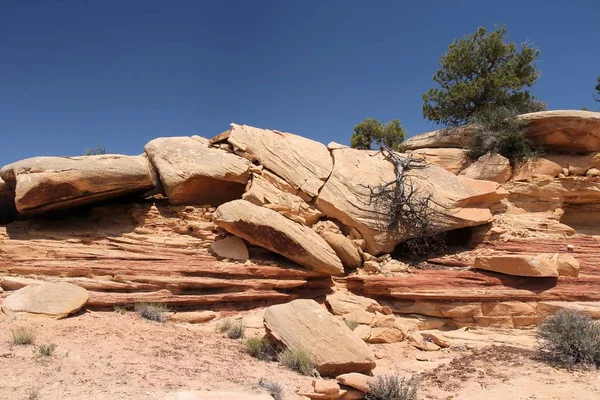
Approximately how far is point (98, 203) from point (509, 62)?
60.3 ft

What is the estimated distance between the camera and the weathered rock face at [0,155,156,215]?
1081 cm

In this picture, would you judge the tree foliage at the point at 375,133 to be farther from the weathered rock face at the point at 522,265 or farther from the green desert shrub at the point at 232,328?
the green desert shrub at the point at 232,328

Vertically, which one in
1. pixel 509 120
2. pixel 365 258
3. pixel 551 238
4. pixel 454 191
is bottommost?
pixel 365 258

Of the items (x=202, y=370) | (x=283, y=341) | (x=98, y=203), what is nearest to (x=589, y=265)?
(x=283, y=341)

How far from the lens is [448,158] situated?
17.0 meters

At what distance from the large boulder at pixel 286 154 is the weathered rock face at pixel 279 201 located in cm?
47

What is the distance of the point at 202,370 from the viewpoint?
731 cm

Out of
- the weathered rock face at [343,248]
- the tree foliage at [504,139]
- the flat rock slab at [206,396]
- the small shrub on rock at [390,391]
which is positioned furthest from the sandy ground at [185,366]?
the tree foliage at [504,139]

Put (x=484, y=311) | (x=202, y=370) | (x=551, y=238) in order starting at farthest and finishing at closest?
(x=551, y=238), (x=484, y=311), (x=202, y=370)

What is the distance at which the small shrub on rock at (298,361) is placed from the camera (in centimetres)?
805

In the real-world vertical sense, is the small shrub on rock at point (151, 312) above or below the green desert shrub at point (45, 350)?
above

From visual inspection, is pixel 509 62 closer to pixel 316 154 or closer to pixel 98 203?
pixel 316 154

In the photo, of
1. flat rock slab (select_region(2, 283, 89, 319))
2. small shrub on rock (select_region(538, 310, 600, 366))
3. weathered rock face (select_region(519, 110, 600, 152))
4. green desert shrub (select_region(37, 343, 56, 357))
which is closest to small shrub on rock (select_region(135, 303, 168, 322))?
flat rock slab (select_region(2, 283, 89, 319))

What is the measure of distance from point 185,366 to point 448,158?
13.1 metres
